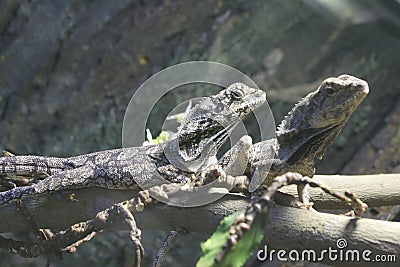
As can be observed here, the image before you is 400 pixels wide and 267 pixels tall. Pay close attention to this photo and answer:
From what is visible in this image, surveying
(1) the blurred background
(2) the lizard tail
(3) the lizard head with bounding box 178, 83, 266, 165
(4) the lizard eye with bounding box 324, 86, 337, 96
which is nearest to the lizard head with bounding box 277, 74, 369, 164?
(4) the lizard eye with bounding box 324, 86, 337, 96

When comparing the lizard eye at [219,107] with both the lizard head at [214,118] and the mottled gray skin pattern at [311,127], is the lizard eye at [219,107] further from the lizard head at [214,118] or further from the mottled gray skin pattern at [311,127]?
the mottled gray skin pattern at [311,127]

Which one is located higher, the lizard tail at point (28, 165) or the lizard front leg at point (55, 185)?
the lizard tail at point (28, 165)

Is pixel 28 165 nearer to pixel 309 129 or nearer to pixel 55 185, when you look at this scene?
pixel 55 185

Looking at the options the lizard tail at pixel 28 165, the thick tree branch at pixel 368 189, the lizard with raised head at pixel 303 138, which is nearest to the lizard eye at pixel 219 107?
the lizard with raised head at pixel 303 138

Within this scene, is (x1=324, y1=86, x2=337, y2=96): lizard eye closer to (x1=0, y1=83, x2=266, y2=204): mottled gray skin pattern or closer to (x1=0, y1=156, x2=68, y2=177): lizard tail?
(x1=0, y1=83, x2=266, y2=204): mottled gray skin pattern

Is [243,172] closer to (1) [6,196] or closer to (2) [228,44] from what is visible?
(1) [6,196]

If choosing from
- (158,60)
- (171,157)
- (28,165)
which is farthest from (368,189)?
(158,60)

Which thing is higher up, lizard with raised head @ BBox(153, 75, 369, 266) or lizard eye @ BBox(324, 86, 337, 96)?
lizard eye @ BBox(324, 86, 337, 96)
